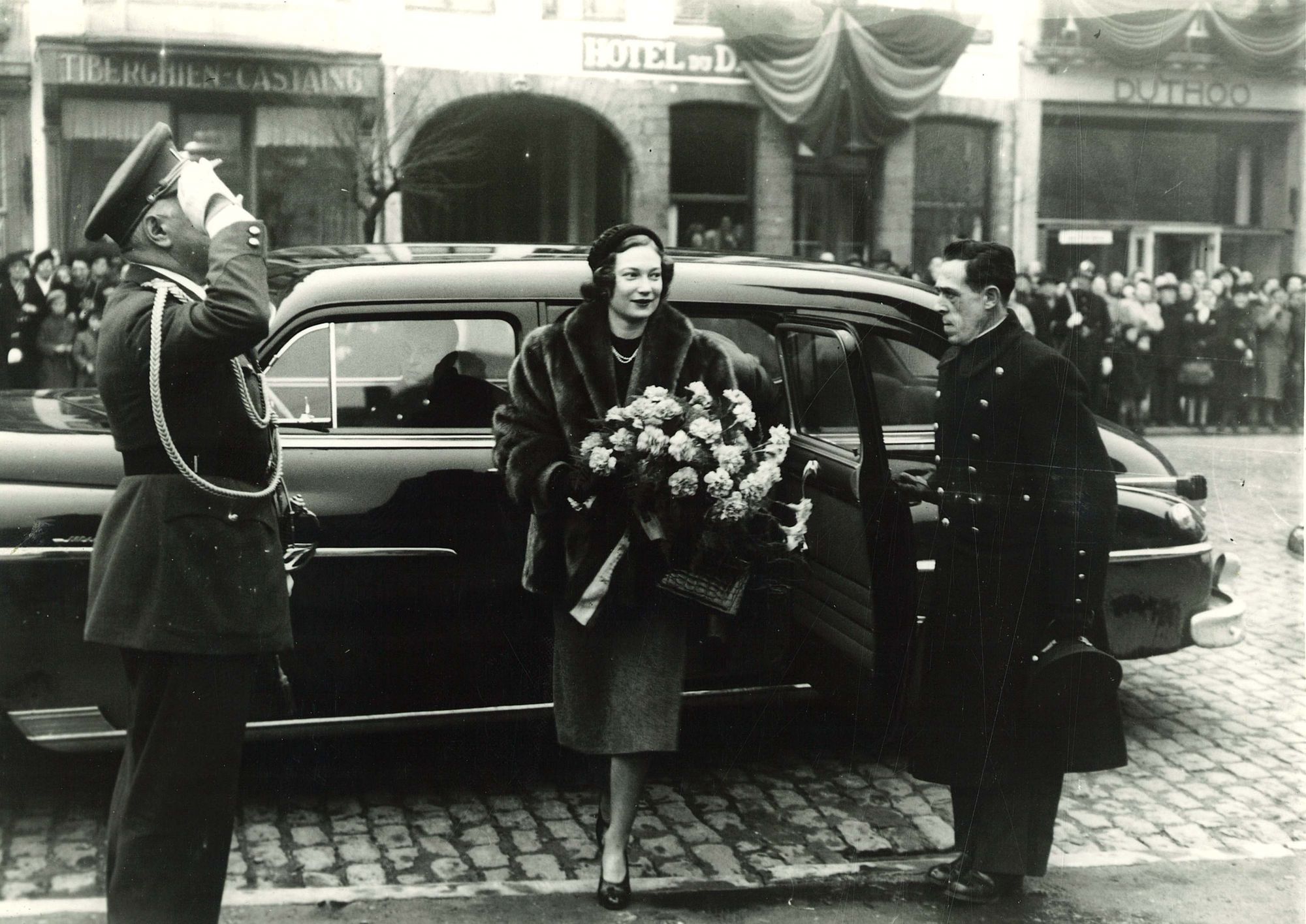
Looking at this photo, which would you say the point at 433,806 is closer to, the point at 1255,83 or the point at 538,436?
the point at 538,436

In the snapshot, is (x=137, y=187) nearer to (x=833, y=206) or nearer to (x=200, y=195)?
(x=200, y=195)

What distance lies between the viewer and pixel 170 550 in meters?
3.45

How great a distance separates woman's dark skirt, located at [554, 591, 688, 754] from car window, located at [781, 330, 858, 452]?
1.12m

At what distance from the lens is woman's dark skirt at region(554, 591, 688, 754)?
424 cm

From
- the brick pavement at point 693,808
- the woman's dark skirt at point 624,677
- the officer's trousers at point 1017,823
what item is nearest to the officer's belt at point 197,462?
the woman's dark skirt at point 624,677

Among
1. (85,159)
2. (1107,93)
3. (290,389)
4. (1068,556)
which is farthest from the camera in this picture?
(1107,93)

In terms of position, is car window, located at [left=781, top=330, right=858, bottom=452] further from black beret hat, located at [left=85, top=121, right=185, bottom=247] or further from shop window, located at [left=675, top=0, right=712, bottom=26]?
shop window, located at [left=675, top=0, right=712, bottom=26]

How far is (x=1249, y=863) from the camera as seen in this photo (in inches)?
183

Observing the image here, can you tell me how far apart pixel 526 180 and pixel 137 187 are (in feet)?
53.4

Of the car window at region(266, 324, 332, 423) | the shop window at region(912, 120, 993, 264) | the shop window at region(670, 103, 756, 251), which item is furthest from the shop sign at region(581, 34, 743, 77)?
the car window at region(266, 324, 332, 423)

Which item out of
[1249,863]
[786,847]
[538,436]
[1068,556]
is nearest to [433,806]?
[786,847]

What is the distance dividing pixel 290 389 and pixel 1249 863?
11.2 feet

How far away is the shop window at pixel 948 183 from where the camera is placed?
1995 centimetres

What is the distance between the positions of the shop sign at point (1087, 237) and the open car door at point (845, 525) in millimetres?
16227
